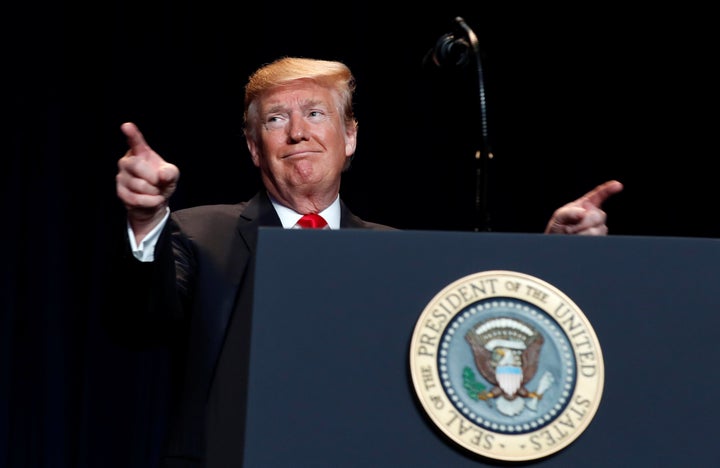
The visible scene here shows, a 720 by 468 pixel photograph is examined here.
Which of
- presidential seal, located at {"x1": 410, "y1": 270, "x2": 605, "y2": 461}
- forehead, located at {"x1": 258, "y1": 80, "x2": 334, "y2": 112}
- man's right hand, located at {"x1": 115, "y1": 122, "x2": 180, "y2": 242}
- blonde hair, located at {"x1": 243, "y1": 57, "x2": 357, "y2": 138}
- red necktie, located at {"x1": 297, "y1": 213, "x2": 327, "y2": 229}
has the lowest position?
presidential seal, located at {"x1": 410, "y1": 270, "x2": 605, "y2": 461}

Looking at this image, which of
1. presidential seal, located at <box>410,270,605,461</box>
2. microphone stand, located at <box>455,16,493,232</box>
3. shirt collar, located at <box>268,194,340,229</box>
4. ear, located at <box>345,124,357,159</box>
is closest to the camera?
presidential seal, located at <box>410,270,605,461</box>

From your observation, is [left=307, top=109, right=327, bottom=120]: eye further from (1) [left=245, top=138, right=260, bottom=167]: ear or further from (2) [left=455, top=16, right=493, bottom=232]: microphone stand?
(2) [left=455, top=16, right=493, bottom=232]: microphone stand

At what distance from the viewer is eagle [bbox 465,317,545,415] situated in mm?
997

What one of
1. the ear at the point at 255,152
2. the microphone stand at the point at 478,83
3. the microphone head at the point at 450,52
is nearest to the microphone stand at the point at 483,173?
the microphone stand at the point at 478,83

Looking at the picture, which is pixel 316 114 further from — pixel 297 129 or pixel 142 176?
pixel 142 176

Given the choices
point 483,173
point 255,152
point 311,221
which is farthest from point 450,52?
point 255,152

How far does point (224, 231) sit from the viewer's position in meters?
1.65

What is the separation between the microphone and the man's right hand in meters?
0.44

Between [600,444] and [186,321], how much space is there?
2.47 ft

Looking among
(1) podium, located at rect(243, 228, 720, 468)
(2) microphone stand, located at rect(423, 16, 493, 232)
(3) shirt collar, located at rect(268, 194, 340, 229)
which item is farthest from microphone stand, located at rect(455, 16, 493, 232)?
(3) shirt collar, located at rect(268, 194, 340, 229)

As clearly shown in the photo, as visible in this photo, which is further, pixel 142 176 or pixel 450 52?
pixel 450 52

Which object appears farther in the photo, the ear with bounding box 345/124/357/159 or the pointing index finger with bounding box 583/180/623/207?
the ear with bounding box 345/124/357/159

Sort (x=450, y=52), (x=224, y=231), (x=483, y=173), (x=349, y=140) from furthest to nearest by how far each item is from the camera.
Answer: (x=349, y=140) < (x=224, y=231) < (x=450, y=52) < (x=483, y=173)

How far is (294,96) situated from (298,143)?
0.10m
